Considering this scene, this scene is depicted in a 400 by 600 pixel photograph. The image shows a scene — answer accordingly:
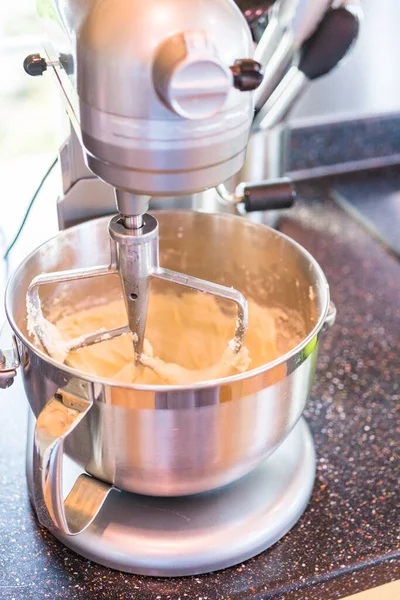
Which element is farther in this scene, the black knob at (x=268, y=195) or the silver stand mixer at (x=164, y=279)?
the black knob at (x=268, y=195)

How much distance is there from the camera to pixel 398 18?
1036mm

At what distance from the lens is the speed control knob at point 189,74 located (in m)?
0.35

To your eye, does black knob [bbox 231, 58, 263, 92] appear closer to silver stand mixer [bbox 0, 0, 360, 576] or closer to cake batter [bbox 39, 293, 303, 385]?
silver stand mixer [bbox 0, 0, 360, 576]

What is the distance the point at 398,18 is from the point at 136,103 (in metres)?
0.81

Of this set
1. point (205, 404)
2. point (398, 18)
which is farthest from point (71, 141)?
point (398, 18)

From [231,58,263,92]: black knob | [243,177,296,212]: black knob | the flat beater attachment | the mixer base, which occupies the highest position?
[231,58,263,92]: black knob

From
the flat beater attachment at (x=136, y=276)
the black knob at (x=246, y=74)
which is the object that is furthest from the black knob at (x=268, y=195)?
the black knob at (x=246, y=74)

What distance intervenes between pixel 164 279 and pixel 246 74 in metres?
0.17

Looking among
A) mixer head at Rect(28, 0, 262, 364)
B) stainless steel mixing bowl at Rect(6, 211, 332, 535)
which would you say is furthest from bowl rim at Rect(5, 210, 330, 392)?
mixer head at Rect(28, 0, 262, 364)

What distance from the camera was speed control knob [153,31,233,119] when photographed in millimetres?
347

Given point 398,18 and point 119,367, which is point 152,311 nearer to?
point 119,367

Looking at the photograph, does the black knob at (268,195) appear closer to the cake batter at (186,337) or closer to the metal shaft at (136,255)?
the cake batter at (186,337)

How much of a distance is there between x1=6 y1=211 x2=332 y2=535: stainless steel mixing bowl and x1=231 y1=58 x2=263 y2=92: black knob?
0.18m

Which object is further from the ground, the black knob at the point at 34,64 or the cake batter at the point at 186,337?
the black knob at the point at 34,64
